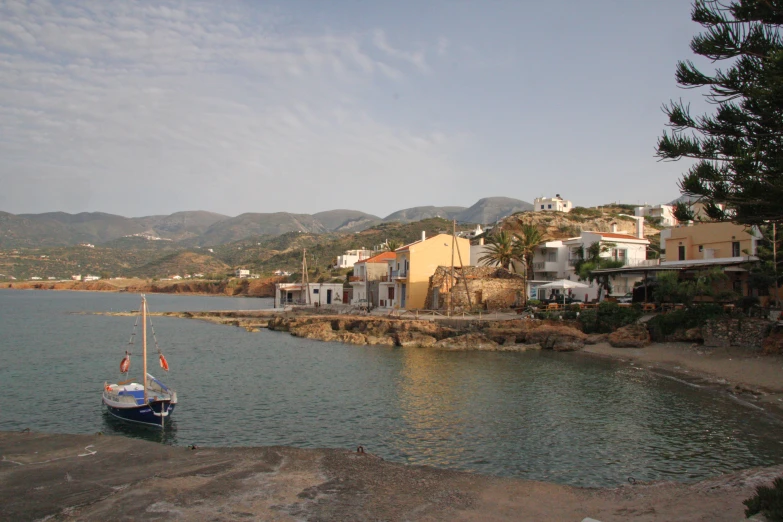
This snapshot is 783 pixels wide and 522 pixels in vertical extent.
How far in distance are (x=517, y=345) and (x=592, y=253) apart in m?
16.8

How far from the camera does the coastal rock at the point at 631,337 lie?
103ft

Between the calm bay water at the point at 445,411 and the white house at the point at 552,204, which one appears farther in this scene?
A: the white house at the point at 552,204

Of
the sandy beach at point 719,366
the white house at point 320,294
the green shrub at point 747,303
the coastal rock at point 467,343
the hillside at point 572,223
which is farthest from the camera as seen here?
the white house at point 320,294

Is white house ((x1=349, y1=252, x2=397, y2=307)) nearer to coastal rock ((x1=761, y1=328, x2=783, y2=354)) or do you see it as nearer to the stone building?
the stone building

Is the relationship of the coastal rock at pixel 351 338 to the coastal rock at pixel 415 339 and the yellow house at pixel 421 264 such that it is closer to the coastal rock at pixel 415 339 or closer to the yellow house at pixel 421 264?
the coastal rock at pixel 415 339

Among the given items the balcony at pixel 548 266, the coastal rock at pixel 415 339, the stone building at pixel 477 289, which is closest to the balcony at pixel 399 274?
the stone building at pixel 477 289

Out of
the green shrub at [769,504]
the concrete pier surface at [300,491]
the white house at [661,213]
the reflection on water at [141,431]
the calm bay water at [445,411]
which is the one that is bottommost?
the reflection on water at [141,431]

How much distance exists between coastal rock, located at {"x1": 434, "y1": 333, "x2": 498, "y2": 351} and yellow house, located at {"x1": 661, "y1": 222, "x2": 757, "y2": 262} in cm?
1713

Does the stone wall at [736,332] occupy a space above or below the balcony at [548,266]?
below

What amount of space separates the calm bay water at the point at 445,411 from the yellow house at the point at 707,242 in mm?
15582

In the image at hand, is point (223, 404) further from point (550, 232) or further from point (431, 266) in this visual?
point (550, 232)

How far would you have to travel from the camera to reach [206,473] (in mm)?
10961

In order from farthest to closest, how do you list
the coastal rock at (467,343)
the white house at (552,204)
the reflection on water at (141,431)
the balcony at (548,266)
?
the white house at (552,204) → the balcony at (548,266) → the coastal rock at (467,343) → the reflection on water at (141,431)

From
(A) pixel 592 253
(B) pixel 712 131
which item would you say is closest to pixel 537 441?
(B) pixel 712 131
